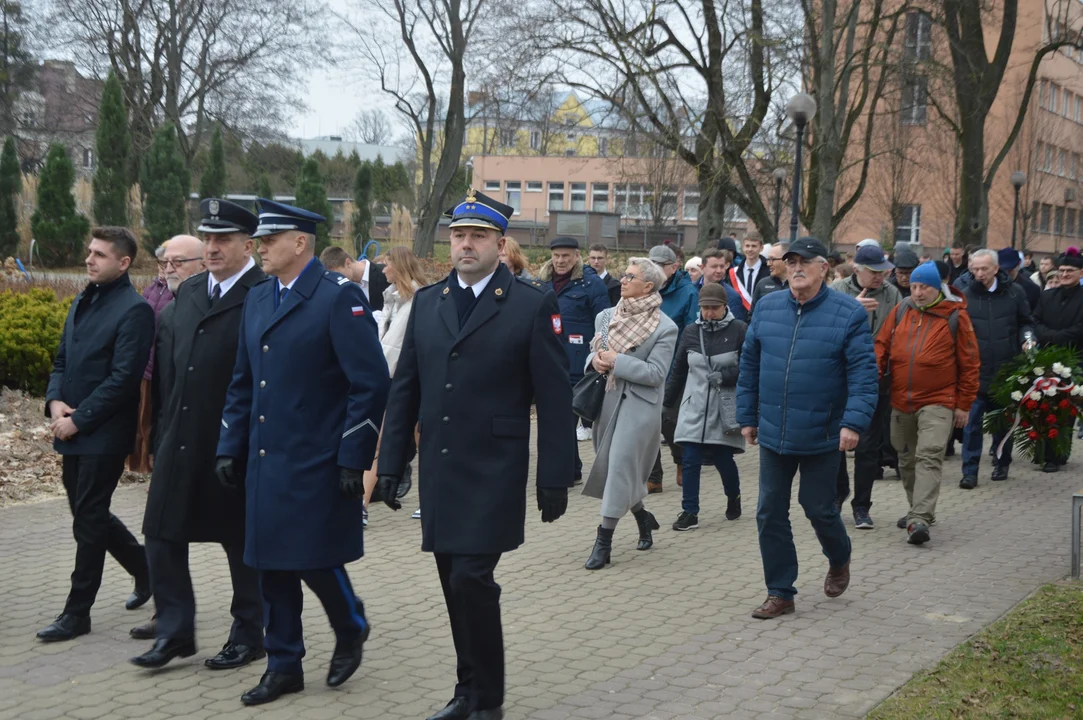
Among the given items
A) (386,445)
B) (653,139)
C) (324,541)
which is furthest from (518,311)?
(653,139)

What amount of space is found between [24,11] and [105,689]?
4252 centimetres

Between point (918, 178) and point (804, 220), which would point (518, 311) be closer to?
point (804, 220)

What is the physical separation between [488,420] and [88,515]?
2.47m

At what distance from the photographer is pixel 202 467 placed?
584 cm

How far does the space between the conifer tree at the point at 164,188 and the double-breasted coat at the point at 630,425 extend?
28.0 m

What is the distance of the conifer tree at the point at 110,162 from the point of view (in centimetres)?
3484

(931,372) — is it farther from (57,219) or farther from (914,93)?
(57,219)

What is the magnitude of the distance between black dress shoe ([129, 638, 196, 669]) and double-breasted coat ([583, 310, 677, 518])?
10.1 ft

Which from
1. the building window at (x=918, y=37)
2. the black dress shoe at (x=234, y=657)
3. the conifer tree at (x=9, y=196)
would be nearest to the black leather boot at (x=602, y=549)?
the black dress shoe at (x=234, y=657)

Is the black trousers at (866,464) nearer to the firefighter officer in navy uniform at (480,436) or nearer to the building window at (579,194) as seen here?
the firefighter officer in navy uniform at (480,436)

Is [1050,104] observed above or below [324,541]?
above

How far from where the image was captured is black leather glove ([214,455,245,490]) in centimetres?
547

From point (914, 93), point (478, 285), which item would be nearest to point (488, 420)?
point (478, 285)

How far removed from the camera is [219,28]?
43500 millimetres
